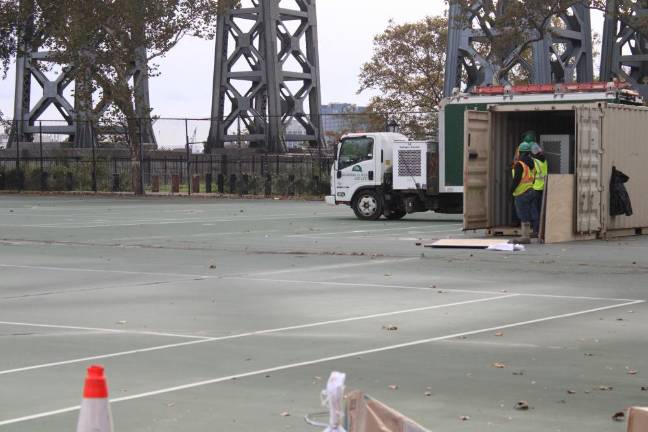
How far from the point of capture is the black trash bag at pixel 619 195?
26.1m

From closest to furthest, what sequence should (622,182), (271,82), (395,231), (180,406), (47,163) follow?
(180,406) → (622,182) → (395,231) → (47,163) → (271,82)

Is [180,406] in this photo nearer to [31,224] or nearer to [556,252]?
[556,252]

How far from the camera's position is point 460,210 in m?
33.5

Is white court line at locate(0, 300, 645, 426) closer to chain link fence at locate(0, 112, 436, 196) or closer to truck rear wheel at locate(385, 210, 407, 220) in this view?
truck rear wheel at locate(385, 210, 407, 220)

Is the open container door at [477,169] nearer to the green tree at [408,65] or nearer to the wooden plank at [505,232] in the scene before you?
the wooden plank at [505,232]

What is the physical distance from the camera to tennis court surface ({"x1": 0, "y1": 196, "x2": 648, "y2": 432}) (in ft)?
28.5

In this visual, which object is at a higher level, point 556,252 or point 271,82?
point 271,82

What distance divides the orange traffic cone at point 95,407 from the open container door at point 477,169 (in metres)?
21.3

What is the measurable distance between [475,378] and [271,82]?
68.1 metres

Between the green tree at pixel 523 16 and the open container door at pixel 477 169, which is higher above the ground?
the green tree at pixel 523 16

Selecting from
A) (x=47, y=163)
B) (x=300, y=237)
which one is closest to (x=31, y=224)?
(x=300, y=237)

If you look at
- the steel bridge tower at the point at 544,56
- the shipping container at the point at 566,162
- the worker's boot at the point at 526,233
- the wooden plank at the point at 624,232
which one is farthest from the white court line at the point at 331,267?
the steel bridge tower at the point at 544,56

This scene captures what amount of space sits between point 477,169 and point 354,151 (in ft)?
30.5

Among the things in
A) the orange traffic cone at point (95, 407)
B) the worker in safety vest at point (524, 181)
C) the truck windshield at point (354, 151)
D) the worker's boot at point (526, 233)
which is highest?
the truck windshield at point (354, 151)
